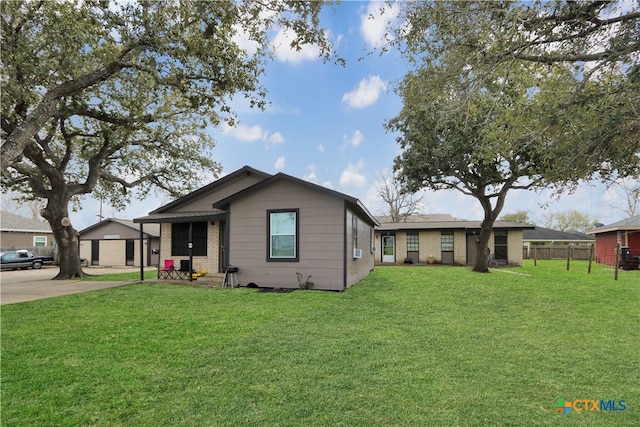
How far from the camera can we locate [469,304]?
7645 millimetres

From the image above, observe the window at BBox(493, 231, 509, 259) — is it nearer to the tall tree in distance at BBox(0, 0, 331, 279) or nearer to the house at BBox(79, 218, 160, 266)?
the tall tree in distance at BBox(0, 0, 331, 279)

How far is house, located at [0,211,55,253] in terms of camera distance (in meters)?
24.4

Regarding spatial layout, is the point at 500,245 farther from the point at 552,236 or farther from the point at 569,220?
the point at 569,220

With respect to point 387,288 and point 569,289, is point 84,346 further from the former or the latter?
point 569,289

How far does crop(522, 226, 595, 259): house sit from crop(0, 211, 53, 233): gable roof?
40.9 metres

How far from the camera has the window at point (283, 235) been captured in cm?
970

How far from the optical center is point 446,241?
69.2 feet

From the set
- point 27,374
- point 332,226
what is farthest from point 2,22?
point 332,226

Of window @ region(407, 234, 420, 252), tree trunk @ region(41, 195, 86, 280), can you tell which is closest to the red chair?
tree trunk @ region(41, 195, 86, 280)

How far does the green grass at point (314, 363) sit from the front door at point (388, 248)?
1477 centimetres

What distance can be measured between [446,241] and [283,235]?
14.7 meters

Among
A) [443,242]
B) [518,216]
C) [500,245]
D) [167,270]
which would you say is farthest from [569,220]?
[167,270]

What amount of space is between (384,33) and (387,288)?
721 cm

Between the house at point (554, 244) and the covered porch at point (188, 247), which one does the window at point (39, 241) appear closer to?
the covered porch at point (188, 247)
